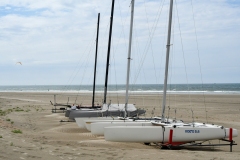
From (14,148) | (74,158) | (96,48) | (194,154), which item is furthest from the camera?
(96,48)

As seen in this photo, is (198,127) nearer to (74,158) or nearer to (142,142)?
(142,142)

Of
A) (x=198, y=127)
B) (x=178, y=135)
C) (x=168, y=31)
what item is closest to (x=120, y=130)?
(x=178, y=135)

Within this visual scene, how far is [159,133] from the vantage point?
1248 centimetres

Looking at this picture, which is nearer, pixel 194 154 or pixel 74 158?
pixel 74 158

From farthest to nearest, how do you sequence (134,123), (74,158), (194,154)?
(134,123) < (194,154) < (74,158)

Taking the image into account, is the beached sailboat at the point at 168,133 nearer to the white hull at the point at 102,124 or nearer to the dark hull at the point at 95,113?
the white hull at the point at 102,124

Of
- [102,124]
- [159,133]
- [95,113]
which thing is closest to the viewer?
[159,133]

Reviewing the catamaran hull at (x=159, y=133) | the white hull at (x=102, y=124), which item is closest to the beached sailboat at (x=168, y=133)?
the catamaran hull at (x=159, y=133)

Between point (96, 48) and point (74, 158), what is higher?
point (96, 48)

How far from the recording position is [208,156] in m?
9.65

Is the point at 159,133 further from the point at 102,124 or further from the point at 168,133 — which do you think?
the point at 102,124

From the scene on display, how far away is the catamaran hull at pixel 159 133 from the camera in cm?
1230

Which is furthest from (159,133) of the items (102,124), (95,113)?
(95,113)

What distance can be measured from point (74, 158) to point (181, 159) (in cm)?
283
